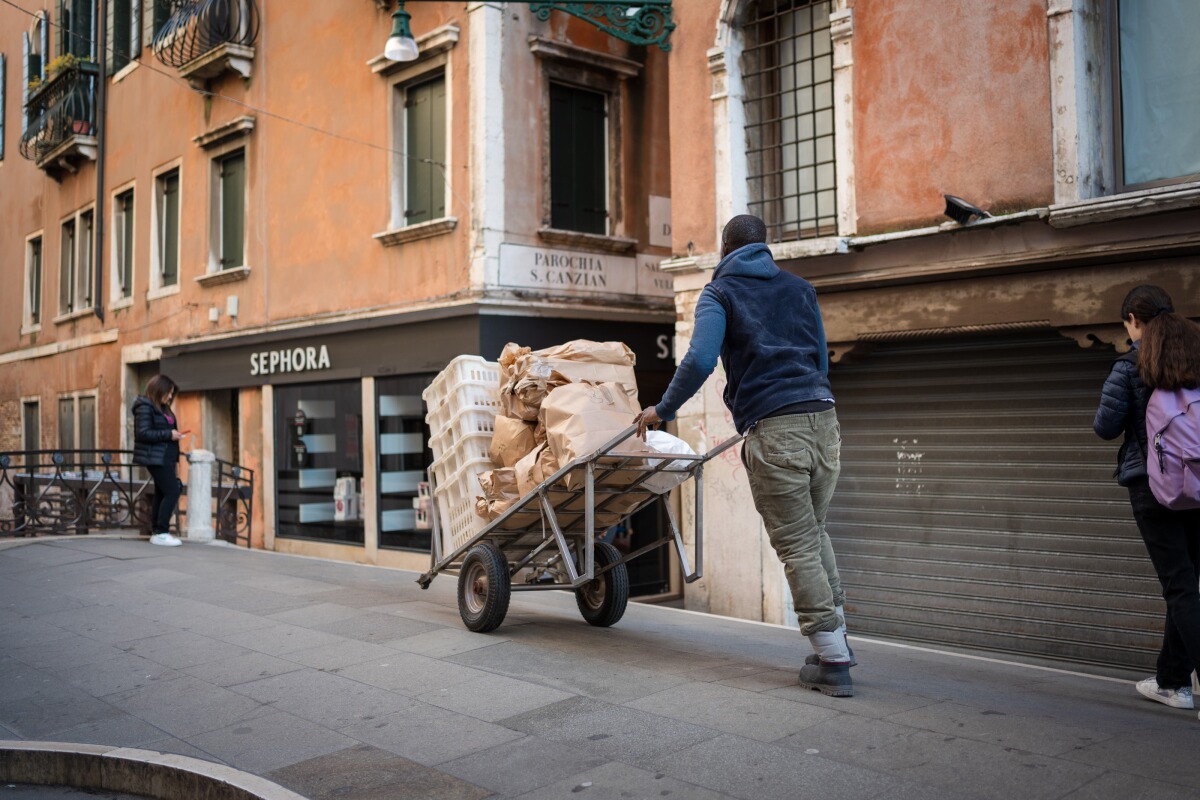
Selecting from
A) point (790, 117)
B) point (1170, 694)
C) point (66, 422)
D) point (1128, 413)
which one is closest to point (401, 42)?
point (790, 117)

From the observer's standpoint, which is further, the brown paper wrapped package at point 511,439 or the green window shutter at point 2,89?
the green window shutter at point 2,89

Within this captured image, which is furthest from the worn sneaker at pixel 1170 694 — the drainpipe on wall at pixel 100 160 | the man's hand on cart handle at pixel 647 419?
the drainpipe on wall at pixel 100 160

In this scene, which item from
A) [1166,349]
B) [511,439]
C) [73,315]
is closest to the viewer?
[1166,349]

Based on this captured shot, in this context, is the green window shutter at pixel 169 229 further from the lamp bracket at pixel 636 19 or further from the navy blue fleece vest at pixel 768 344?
the navy blue fleece vest at pixel 768 344

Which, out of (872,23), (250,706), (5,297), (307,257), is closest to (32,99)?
(5,297)

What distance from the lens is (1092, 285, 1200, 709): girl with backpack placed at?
514 centimetres

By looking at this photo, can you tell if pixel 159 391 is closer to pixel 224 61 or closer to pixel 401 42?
pixel 401 42

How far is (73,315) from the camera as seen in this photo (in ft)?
74.1

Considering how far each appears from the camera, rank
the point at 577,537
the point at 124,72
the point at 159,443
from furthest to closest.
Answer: the point at 124,72, the point at 159,443, the point at 577,537

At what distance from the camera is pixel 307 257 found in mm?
15445

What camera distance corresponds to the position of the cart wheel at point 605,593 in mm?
7516

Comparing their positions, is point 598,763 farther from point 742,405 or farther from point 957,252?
point 957,252

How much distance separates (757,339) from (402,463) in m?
9.37

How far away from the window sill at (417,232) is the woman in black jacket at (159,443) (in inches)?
118
